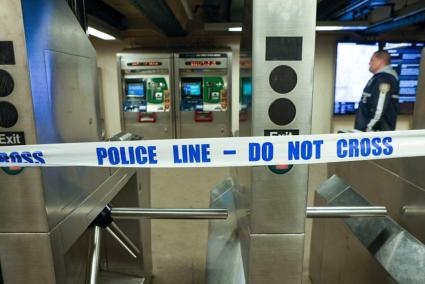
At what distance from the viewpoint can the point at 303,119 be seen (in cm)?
79

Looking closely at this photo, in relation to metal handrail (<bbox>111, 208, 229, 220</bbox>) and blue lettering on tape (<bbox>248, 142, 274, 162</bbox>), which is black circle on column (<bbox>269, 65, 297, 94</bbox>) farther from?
metal handrail (<bbox>111, 208, 229, 220</bbox>)

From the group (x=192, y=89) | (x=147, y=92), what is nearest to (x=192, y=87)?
(x=192, y=89)

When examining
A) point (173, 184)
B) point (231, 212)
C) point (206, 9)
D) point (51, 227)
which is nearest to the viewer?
point (51, 227)

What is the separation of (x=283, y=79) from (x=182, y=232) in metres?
2.01

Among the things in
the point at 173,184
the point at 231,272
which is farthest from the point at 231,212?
the point at 173,184

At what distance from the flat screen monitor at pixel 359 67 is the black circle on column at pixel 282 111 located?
4151mm

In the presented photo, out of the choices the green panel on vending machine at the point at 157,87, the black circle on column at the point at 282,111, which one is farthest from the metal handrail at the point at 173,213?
the green panel on vending machine at the point at 157,87

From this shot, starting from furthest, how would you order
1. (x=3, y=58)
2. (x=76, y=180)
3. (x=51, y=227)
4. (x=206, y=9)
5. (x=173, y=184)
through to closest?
(x=206, y=9), (x=173, y=184), (x=76, y=180), (x=51, y=227), (x=3, y=58)

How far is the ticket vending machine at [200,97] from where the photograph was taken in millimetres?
4402

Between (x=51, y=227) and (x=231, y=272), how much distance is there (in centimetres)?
61

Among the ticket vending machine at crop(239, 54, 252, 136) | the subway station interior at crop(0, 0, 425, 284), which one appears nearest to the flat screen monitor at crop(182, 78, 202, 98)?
the subway station interior at crop(0, 0, 425, 284)

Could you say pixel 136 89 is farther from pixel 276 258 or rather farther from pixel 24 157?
pixel 276 258

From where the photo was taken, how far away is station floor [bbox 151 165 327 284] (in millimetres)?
2078

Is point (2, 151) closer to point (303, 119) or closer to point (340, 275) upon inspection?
point (303, 119)
